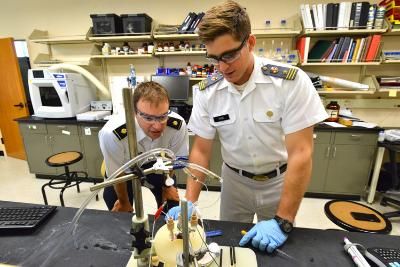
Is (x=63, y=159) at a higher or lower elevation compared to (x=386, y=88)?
lower

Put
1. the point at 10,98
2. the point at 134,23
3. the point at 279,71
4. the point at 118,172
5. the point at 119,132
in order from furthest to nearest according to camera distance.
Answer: the point at 10,98, the point at 134,23, the point at 119,132, the point at 279,71, the point at 118,172

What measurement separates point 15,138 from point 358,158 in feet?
16.3

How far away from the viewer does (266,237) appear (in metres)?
0.78

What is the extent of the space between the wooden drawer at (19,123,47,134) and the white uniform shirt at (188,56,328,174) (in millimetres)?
2613

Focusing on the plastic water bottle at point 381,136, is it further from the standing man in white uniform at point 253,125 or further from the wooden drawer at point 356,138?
the standing man in white uniform at point 253,125

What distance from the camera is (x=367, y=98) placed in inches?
113

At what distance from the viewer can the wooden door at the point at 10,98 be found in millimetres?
3432

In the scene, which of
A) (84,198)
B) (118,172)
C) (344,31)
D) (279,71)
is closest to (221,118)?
(279,71)

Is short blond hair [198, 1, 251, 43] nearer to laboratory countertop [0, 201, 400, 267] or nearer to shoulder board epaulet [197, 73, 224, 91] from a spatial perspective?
shoulder board epaulet [197, 73, 224, 91]

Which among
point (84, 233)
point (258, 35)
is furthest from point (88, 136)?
point (258, 35)

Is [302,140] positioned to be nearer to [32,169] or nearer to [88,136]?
[88,136]

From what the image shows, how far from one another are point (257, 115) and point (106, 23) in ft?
8.32

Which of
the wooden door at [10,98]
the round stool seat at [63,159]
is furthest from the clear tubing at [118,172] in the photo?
the wooden door at [10,98]

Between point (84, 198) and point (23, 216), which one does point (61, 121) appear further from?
point (23, 216)
